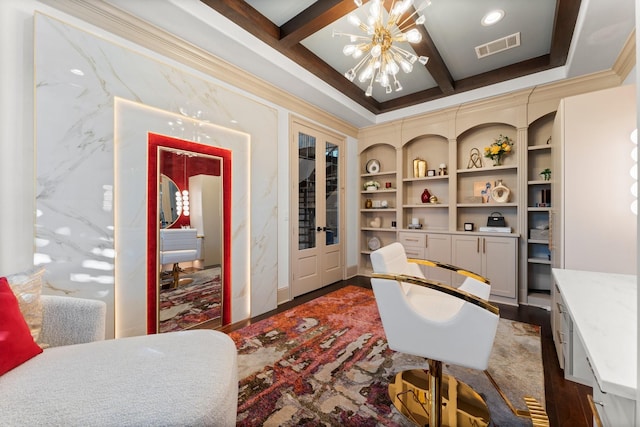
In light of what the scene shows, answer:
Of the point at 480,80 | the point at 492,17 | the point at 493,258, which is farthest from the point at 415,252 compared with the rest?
the point at 492,17

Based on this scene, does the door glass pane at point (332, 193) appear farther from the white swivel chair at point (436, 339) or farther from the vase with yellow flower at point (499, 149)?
the white swivel chair at point (436, 339)

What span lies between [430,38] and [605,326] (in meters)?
2.85

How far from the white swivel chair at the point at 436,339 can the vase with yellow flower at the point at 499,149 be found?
2.60 meters

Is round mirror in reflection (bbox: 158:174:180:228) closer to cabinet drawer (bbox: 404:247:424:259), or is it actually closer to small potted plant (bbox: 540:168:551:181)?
cabinet drawer (bbox: 404:247:424:259)

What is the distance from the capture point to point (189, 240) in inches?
104

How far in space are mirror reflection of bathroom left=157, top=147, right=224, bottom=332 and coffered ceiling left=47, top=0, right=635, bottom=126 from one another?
3.67ft

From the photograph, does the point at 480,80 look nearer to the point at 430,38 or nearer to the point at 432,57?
the point at 432,57

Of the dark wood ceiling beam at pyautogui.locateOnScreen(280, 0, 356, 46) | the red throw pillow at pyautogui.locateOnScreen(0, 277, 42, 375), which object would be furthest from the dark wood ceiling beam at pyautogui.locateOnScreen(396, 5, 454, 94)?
the red throw pillow at pyautogui.locateOnScreen(0, 277, 42, 375)

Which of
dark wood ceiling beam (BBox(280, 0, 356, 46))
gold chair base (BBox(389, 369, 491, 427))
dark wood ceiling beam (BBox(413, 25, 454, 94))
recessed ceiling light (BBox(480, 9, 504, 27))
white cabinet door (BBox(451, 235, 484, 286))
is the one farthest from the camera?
white cabinet door (BBox(451, 235, 484, 286))

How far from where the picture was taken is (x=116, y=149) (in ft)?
6.90

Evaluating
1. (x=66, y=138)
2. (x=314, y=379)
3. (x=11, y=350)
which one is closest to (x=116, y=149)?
(x=66, y=138)

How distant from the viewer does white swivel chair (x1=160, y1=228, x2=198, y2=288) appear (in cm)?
243

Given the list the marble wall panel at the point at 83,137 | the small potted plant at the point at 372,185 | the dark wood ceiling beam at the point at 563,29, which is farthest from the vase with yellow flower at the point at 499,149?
the marble wall panel at the point at 83,137

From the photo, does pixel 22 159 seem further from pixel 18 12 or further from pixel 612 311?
pixel 612 311
